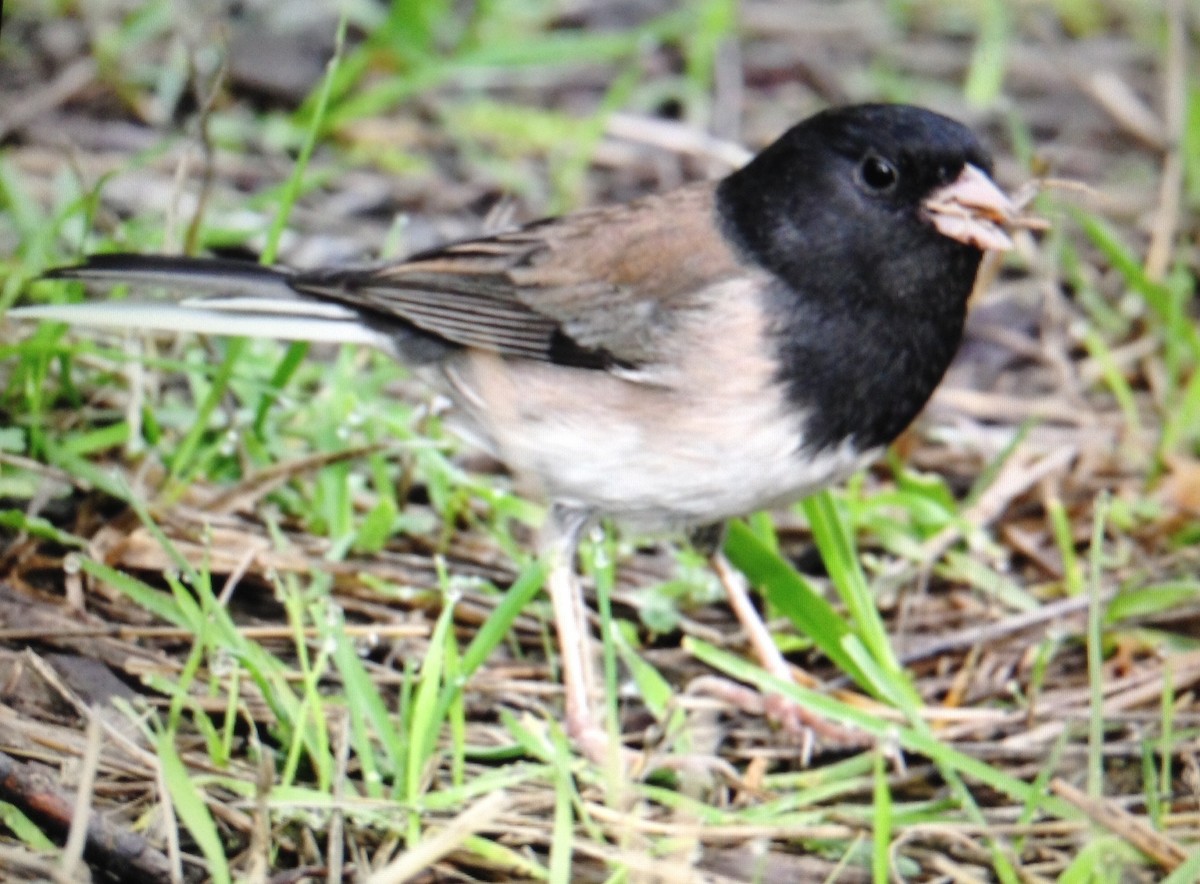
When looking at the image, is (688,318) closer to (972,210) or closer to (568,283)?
(568,283)

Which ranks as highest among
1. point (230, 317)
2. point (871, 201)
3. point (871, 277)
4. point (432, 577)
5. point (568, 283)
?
point (871, 201)

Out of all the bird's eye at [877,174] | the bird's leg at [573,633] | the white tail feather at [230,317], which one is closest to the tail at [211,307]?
the white tail feather at [230,317]

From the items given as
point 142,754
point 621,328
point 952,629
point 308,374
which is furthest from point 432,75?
point 142,754

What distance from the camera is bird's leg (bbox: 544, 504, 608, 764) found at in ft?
9.16

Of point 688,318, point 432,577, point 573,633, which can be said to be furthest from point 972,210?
point 432,577

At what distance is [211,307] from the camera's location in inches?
119

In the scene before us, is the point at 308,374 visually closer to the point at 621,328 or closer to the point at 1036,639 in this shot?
the point at 621,328

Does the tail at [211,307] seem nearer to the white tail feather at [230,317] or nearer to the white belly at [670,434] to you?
the white tail feather at [230,317]

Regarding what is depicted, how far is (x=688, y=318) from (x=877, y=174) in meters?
0.41

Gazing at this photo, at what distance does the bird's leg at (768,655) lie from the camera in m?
2.92

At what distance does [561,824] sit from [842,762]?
0.73 metres

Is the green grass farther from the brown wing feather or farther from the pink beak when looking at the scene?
the pink beak

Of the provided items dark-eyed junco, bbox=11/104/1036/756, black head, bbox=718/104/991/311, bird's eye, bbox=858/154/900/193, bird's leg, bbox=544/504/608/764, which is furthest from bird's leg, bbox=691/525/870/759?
bird's eye, bbox=858/154/900/193

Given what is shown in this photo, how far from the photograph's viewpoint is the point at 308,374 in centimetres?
357
